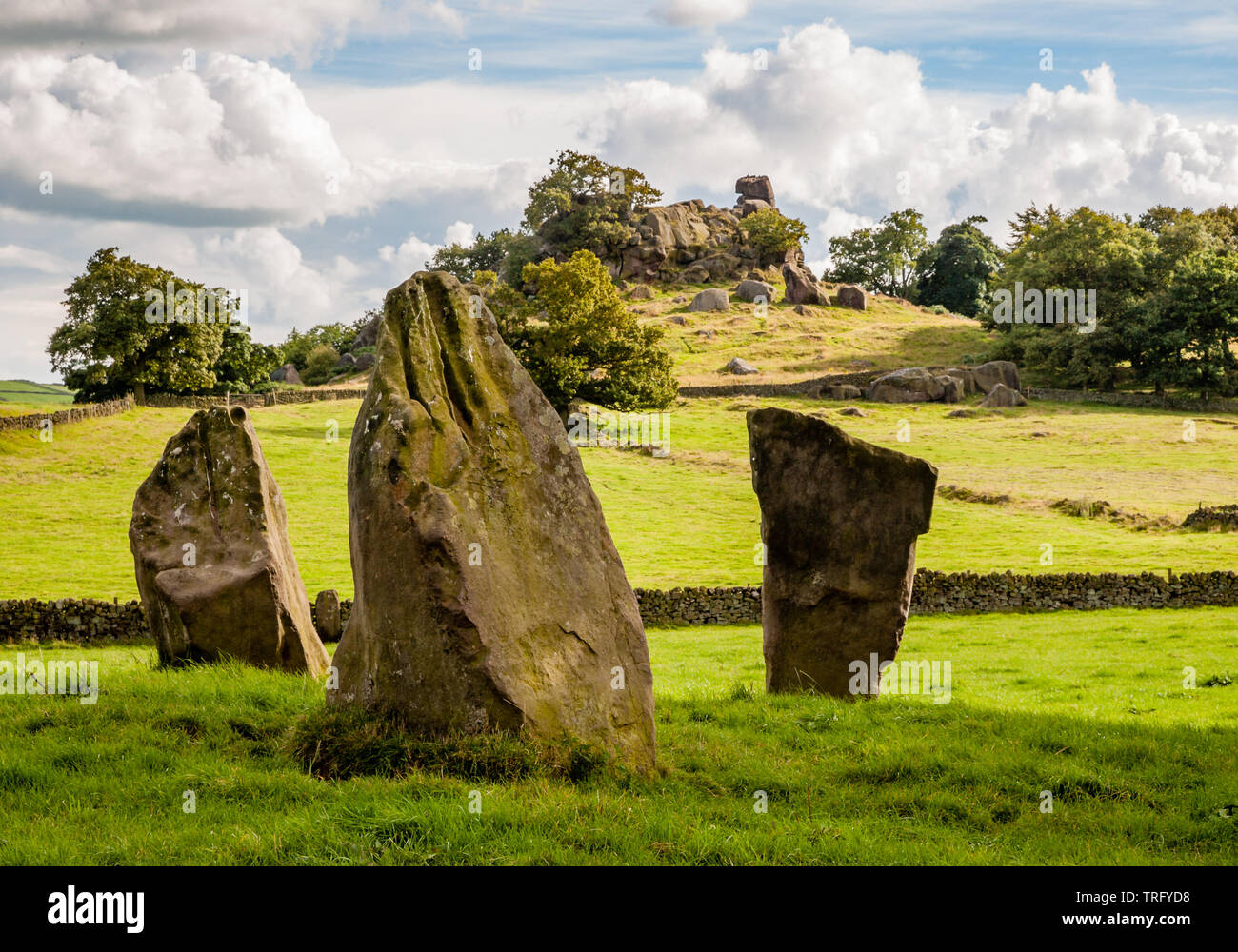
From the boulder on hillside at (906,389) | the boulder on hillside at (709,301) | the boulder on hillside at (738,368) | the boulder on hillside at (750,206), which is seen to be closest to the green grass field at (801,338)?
the boulder on hillside at (738,368)

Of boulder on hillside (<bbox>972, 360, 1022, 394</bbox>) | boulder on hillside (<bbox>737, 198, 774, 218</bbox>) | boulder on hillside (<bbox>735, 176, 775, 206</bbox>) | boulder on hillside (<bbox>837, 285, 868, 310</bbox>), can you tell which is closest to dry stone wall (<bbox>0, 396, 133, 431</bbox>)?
boulder on hillside (<bbox>972, 360, 1022, 394</bbox>)

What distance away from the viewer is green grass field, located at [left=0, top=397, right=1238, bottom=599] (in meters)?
33.3

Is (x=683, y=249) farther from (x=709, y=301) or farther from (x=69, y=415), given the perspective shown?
(x=69, y=415)

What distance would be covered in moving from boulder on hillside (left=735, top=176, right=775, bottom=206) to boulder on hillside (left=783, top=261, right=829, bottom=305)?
48.5 m

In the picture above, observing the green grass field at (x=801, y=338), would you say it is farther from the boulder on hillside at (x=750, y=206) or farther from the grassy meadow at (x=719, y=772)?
the grassy meadow at (x=719, y=772)

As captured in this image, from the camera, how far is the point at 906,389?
7488 centimetres

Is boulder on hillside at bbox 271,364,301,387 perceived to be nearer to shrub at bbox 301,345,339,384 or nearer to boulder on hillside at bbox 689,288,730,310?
shrub at bbox 301,345,339,384

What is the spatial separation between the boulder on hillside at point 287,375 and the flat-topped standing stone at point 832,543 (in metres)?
103

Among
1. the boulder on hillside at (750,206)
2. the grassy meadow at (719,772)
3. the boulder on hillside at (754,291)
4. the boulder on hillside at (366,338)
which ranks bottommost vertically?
the grassy meadow at (719,772)

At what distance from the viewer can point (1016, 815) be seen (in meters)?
8.32

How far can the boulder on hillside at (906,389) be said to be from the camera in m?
74.5
